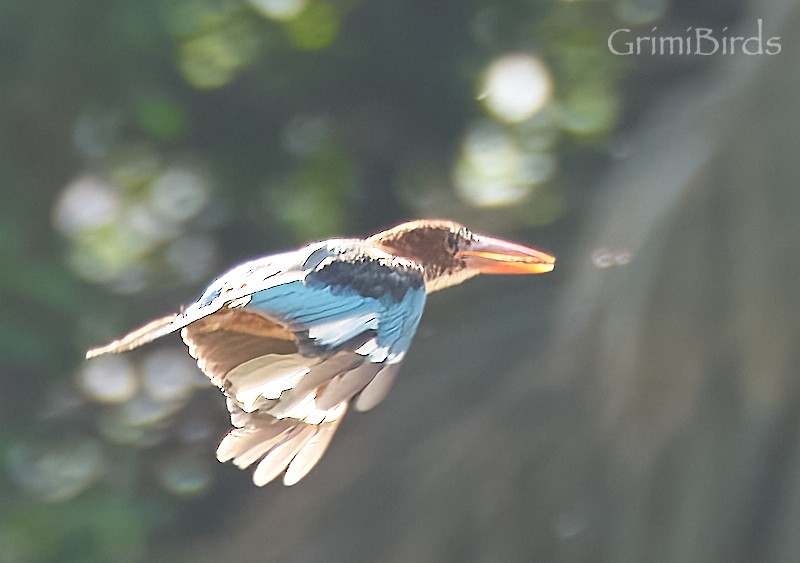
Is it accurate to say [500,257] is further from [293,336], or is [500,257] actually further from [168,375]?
[168,375]

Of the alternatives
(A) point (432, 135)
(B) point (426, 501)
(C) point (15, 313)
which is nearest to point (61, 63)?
(C) point (15, 313)

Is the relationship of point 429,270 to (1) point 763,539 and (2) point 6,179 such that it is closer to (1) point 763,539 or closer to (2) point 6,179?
(1) point 763,539

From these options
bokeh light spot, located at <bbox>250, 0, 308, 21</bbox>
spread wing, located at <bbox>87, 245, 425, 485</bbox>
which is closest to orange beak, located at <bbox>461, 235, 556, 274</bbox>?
spread wing, located at <bbox>87, 245, 425, 485</bbox>

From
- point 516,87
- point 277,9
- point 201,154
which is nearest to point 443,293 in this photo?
point 516,87

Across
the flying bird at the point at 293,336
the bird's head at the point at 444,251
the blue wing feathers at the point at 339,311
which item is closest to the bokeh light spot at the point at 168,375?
the bird's head at the point at 444,251

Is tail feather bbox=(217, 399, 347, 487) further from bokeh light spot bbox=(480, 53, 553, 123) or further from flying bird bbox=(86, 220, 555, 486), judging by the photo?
bokeh light spot bbox=(480, 53, 553, 123)

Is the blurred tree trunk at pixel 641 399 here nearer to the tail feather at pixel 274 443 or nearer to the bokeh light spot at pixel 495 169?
the bokeh light spot at pixel 495 169
